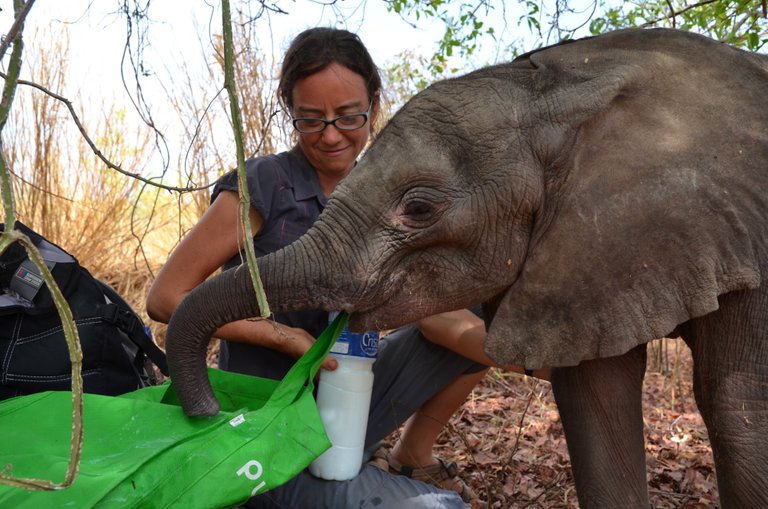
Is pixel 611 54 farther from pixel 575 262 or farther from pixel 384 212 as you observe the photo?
pixel 384 212

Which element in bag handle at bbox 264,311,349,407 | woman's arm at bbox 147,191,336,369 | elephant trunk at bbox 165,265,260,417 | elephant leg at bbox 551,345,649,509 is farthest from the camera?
woman's arm at bbox 147,191,336,369

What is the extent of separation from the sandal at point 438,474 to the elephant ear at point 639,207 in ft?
5.61

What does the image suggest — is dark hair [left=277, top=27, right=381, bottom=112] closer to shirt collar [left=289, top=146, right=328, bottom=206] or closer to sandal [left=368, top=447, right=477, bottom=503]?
shirt collar [left=289, top=146, right=328, bottom=206]

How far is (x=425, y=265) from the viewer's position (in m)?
2.97

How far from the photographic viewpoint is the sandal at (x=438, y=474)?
438cm

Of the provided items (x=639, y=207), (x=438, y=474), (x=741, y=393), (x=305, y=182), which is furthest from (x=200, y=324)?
(x=438, y=474)

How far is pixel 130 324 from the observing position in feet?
A: 11.6

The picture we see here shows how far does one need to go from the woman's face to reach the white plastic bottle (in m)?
0.87

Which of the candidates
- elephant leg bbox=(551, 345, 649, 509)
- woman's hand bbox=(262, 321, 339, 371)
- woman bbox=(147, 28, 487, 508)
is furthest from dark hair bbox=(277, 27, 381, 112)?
elephant leg bbox=(551, 345, 649, 509)

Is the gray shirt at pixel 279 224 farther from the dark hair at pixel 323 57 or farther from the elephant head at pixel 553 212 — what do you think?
the elephant head at pixel 553 212

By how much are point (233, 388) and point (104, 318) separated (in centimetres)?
61

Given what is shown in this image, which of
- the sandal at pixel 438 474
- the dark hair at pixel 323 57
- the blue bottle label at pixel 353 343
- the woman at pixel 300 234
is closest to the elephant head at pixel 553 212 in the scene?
the blue bottle label at pixel 353 343

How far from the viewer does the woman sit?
3.47m

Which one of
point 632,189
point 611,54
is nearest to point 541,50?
point 611,54
